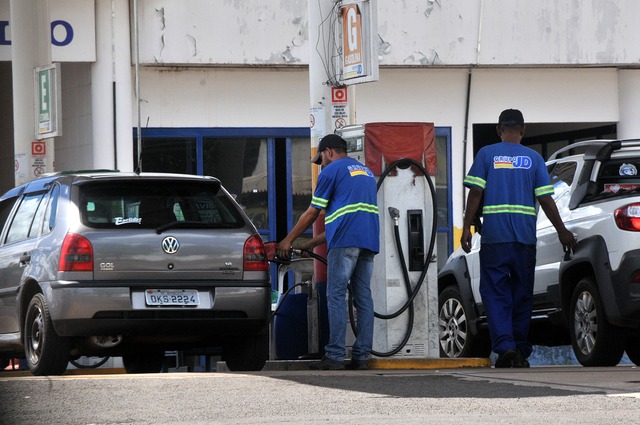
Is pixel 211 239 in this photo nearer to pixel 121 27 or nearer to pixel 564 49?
pixel 121 27

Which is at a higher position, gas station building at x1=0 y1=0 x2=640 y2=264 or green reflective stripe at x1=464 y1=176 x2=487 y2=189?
gas station building at x1=0 y1=0 x2=640 y2=264

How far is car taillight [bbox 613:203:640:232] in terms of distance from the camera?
36.8ft

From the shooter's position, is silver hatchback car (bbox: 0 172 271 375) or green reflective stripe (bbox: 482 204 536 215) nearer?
silver hatchback car (bbox: 0 172 271 375)

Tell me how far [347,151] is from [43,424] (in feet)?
16.9

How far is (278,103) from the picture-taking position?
2050cm

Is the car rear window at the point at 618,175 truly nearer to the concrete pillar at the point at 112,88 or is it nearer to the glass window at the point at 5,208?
the glass window at the point at 5,208

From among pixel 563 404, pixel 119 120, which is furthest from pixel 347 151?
pixel 119 120

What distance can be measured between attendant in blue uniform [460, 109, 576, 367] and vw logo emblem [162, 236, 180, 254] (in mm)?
2511

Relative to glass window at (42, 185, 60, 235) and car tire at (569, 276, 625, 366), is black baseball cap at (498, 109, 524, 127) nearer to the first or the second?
car tire at (569, 276, 625, 366)

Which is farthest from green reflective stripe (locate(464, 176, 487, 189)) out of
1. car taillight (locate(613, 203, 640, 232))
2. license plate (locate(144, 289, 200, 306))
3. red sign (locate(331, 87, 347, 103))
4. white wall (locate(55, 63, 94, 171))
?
white wall (locate(55, 63, 94, 171))

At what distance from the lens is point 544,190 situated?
12.0m

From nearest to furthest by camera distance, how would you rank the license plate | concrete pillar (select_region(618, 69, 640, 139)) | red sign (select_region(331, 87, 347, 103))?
the license plate → red sign (select_region(331, 87, 347, 103)) → concrete pillar (select_region(618, 69, 640, 139))

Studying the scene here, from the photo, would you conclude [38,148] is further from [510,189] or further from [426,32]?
[510,189]

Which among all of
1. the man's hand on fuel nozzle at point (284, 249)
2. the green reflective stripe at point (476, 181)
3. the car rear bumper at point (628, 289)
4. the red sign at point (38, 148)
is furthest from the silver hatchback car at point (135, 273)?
the red sign at point (38, 148)
